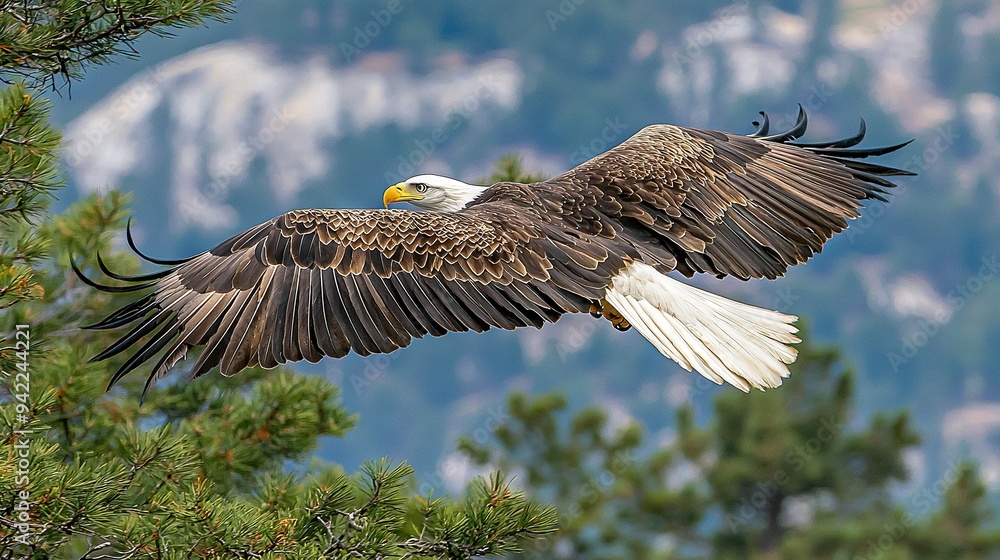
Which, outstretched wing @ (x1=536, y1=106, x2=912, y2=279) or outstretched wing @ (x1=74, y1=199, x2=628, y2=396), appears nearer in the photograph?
outstretched wing @ (x1=74, y1=199, x2=628, y2=396)

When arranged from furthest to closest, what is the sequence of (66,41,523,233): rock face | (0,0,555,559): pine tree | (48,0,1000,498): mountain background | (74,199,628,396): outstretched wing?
(66,41,523,233): rock face < (48,0,1000,498): mountain background < (74,199,628,396): outstretched wing < (0,0,555,559): pine tree

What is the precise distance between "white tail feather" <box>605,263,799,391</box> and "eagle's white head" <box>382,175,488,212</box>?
3.37ft

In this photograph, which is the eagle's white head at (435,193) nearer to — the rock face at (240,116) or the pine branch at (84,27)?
the pine branch at (84,27)

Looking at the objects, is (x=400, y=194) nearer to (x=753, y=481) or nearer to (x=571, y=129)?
(x=753, y=481)

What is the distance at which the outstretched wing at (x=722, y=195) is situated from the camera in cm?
435

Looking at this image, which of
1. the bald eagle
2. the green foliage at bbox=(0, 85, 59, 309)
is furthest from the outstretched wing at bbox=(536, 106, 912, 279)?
the green foliage at bbox=(0, 85, 59, 309)

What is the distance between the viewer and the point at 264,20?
134500mm

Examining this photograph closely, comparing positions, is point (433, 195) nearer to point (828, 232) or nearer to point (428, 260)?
point (428, 260)

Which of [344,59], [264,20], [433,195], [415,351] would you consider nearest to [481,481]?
[433,195]

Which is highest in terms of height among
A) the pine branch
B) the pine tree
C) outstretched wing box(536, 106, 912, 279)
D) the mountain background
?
the mountain background

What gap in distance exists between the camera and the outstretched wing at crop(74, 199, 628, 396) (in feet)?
11.2

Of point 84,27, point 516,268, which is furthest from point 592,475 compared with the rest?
point 84,27

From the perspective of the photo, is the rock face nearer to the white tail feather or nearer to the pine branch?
the white tail feather

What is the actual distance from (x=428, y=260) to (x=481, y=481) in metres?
1.00
